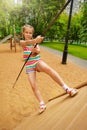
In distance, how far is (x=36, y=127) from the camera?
13.8 ft

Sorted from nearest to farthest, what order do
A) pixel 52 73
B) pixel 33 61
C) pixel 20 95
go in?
pixel 52 73, pixel 33 61, pixel 20 95

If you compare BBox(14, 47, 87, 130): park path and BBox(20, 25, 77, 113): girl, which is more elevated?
BBox(20, 25, 77, 113): girl

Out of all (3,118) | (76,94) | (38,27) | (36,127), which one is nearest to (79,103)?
(76,94)

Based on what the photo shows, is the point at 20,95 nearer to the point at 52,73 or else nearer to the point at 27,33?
the point at 52,73

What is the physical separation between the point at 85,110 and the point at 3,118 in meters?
4.10

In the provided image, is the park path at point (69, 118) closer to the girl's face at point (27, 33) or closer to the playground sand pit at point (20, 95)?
the girl's face at point (27, 33)

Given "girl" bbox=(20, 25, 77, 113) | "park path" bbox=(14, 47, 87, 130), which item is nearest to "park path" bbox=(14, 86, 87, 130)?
"park path" bbox=(14, 47, 87, 130)

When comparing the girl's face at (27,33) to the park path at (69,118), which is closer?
the park path at (69,118)

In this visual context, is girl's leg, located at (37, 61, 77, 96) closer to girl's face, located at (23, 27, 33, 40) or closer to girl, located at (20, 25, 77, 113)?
girl, located at (20, 25, 77, 113)

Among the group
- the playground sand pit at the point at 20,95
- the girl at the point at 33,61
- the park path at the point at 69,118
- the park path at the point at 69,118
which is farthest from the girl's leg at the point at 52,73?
the playground sand pit at the point at 20,95

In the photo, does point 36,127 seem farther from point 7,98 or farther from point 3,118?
point 7,98

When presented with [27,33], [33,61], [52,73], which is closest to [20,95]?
[33,61]

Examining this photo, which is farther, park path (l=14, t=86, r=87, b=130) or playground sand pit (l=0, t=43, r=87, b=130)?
playground sand pit (l=0, t=43, r=87, b=130)

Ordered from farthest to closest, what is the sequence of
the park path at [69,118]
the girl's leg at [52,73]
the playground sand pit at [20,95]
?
the playground sand pit at [20,95] < the girl's leg at [52,73] < the park path at [69,118]
